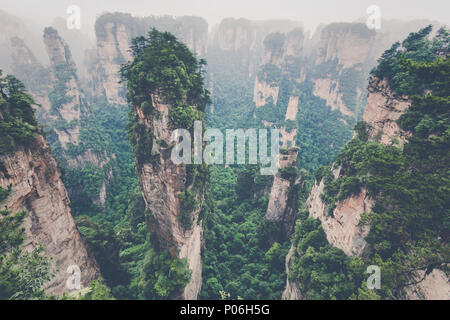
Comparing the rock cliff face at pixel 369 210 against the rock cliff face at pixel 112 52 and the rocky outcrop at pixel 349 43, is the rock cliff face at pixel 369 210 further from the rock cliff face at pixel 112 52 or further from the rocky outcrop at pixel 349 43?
the rock cliff face at pixel 112 52

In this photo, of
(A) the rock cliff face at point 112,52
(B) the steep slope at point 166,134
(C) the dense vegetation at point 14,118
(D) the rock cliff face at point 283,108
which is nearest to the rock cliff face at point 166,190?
(B) the steep slope at point 166,134

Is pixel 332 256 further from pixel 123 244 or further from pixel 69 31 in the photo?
pixel 69 31

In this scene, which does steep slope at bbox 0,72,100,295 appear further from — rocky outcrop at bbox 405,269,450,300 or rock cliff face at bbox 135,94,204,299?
rocky outcrop at bbox 405,269,450,300

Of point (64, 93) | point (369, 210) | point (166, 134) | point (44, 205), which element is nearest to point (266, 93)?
point (64, 93)

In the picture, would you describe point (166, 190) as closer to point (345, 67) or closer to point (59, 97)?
point (59, 97)

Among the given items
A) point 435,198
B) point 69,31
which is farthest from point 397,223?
point 69,31

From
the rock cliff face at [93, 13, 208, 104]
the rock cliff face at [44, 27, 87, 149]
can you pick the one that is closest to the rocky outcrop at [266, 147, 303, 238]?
the rock cliff face at [44, 27, 87, 149]
